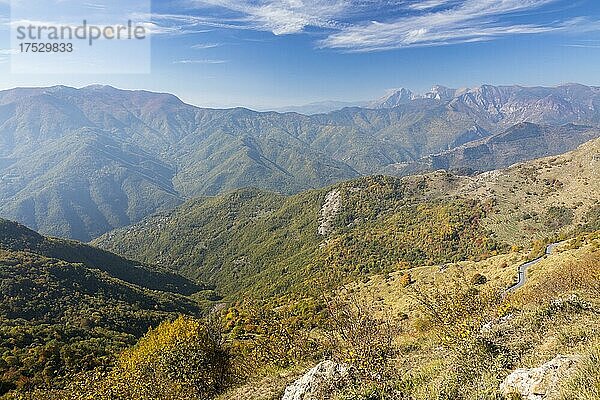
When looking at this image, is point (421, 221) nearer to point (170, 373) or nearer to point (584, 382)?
point (170, 373)

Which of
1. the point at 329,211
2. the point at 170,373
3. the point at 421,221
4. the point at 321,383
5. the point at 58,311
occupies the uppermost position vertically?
the point at 321,383

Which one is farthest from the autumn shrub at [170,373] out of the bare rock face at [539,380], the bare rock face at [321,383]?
the bare rock face at [539,380]

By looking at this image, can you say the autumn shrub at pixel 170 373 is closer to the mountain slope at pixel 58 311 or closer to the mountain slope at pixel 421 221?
the mountain slope at pixel 58 311

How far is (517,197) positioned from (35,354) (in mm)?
112440

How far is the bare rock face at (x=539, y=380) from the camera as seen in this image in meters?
8.13

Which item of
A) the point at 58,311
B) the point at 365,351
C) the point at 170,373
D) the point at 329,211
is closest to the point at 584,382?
the point at 365,351

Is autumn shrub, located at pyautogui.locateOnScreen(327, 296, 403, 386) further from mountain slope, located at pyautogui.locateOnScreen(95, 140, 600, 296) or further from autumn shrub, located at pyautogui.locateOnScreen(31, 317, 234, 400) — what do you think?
mountain slope, located at pyautogui.locateOnScreen(95, 140, 600, 296)

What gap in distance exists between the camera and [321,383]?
12.4 metres

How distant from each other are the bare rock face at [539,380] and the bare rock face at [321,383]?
5.05m

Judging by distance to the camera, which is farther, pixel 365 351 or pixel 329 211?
pixel 329 211

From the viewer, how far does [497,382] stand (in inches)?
369

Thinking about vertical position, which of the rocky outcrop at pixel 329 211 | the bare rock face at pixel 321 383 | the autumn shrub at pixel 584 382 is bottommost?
the rocky outcrop at pixel 329 211

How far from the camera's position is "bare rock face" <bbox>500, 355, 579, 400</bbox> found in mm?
8133

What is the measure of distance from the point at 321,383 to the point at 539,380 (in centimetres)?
667
